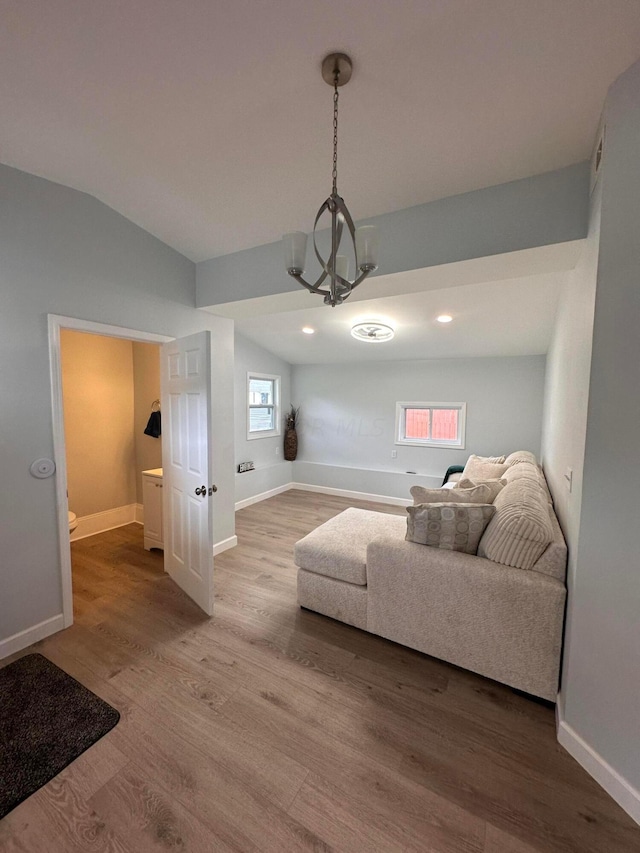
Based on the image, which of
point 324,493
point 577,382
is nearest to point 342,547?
point 577,382

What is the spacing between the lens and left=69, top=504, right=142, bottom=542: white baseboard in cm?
381

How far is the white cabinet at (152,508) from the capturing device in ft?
11.4

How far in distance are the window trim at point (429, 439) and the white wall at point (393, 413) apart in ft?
0.21

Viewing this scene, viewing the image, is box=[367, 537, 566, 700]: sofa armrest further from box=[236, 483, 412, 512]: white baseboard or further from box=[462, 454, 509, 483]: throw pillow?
Answer: box=[236, 483, 412, 512]: white baseboard

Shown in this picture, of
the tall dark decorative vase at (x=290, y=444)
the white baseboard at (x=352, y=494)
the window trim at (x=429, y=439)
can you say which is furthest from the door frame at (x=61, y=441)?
the window trim at (x=429, y=439)

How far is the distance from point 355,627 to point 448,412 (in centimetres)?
358

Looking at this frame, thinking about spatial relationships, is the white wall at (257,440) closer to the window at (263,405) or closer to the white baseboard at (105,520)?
the window at (263,405)

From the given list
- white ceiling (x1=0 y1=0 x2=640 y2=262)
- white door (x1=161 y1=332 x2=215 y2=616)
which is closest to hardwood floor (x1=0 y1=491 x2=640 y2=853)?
white door (x1=161 y1=332 x2=215 y2=616)

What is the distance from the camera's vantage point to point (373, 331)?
3.98 metres

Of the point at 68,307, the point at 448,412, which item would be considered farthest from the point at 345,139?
the point at 448,412

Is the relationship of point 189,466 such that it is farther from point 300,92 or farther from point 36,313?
point 300,92

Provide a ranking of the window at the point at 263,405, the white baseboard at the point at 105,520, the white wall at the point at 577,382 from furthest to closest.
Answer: the window at the point at 263,405, the white baseboard at the point at 105,520, the white wall at the point at 577,382

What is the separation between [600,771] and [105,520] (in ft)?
14.7

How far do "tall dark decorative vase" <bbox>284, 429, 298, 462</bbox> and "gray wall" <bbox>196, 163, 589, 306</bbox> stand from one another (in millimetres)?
3732
